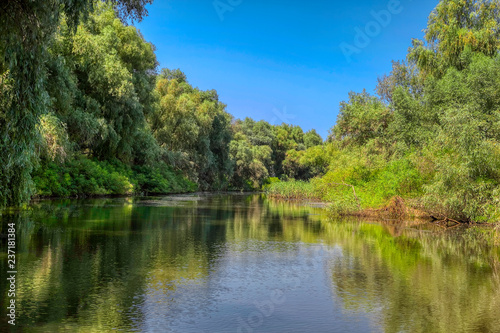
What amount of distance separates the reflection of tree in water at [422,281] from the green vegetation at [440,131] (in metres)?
4.25

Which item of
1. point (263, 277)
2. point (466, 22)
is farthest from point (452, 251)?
point (466, 22)

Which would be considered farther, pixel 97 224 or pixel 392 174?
pixel 392 174

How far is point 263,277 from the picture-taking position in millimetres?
10242

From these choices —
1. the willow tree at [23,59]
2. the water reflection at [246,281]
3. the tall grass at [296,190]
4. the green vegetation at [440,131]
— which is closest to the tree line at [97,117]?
the willow tree at [23,59]

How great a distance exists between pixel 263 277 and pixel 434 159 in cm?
1654

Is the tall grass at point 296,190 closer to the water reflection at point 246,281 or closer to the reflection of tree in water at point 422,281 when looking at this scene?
the water reflection at point 246,281

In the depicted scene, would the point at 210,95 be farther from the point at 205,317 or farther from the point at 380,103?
the point at 205,317

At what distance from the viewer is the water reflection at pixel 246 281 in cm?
705

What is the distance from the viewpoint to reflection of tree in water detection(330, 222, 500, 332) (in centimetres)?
745

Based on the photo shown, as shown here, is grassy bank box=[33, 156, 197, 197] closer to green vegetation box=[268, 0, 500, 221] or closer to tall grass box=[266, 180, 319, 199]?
tall grass box=[266, 180, 319, 199]

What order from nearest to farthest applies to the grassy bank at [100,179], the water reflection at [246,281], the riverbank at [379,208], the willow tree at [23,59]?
the water reflection at [246,281] → the willow tree at [23,59] → the riverbank at [379,208] → the grassy bank at [100,179]

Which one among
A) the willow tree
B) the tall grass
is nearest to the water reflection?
the willow tree

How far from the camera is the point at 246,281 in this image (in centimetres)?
980

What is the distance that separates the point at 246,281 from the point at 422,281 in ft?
13.4
